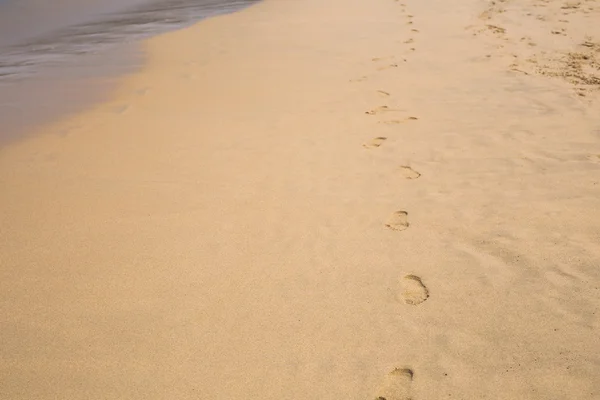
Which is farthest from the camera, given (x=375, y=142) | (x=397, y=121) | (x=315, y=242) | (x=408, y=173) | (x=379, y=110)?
(x=379, y=110)

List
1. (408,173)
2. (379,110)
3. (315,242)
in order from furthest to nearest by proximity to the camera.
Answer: (379,110) → (408,173) → (315,242)

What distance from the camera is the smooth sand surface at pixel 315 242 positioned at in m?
1.57

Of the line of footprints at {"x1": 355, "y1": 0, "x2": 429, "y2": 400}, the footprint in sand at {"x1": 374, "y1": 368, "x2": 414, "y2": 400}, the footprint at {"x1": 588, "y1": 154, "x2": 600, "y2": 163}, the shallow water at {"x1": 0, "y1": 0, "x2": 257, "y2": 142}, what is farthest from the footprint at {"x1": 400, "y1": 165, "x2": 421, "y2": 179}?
the shallow water at {"x1": 0, "y1": 0, "x2": 257, "y2": 142}

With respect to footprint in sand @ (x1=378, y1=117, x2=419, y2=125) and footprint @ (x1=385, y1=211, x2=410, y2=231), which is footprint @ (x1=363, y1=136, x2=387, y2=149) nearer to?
footprint in sand @ (x1=378, y1=117, x2=419, y2=125)

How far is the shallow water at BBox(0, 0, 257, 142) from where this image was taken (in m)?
4.11

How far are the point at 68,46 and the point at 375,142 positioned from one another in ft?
17.0

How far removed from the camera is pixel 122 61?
17.4ft

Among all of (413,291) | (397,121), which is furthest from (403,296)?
(397,121)

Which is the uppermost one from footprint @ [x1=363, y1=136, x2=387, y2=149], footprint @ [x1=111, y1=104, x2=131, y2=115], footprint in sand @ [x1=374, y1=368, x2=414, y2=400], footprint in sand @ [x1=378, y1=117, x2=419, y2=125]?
footprint @ [x1=111, y1=104, x2=131, y2=115]

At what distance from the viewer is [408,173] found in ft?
8.80

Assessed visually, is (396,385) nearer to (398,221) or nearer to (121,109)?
(398,221)

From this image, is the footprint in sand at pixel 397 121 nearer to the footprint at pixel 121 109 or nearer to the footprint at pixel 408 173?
the footprint at pixel 408 173

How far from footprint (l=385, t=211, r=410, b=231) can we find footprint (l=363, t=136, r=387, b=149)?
80 cm

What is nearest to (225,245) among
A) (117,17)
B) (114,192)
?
(114,192)
